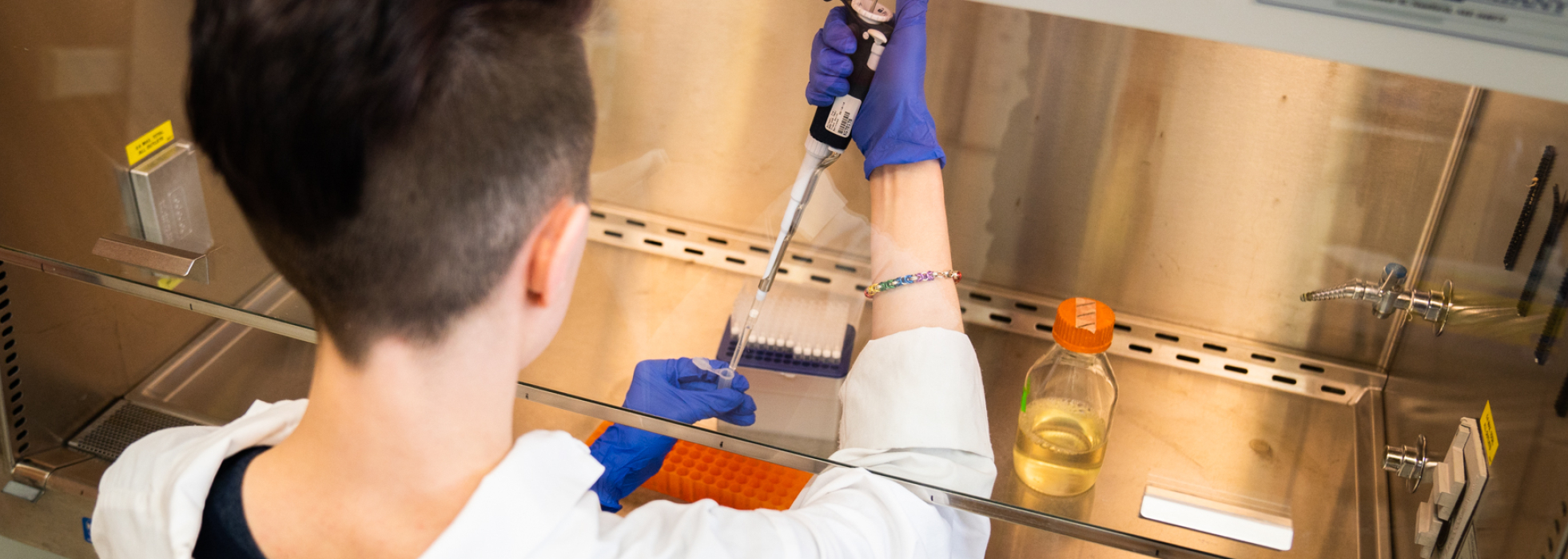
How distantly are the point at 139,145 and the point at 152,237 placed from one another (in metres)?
0.14

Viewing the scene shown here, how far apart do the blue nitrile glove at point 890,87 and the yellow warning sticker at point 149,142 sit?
0.87 metres

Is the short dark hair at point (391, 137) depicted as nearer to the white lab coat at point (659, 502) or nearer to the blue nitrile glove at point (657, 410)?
the white lab coat at point (659, 502)

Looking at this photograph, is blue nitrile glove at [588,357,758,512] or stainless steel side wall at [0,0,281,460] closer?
blue nitrile glove at [588,357,758,512]

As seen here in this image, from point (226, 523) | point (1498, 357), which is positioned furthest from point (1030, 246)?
point (226, 523)

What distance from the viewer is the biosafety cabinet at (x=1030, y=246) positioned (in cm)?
103

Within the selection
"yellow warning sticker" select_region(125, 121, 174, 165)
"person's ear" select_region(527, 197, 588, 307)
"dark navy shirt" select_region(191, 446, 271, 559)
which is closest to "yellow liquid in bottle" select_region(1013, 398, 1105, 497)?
"person's ear" select_region(527, 197, 588, 307)

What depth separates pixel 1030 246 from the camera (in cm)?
142

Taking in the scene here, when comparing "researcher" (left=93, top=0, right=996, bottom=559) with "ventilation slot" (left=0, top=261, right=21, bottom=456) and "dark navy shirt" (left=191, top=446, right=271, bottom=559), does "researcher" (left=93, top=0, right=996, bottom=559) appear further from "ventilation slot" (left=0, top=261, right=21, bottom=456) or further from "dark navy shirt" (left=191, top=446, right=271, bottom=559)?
"ventilation slot" (left=0, top=261, right=21, bottom=456)

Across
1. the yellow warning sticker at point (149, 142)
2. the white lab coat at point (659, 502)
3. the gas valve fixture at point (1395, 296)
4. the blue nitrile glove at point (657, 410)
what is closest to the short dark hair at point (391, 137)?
the white lab coat at point (659, 502)

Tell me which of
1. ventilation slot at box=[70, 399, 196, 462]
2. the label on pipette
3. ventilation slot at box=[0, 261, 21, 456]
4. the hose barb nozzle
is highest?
the label on pipette

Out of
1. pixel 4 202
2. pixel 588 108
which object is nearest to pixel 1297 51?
pixel 588 108

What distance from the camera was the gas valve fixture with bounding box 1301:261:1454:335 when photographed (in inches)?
43.5

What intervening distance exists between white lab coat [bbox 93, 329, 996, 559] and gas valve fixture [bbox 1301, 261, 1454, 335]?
0.56 meters

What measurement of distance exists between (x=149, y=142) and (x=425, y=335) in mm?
852
